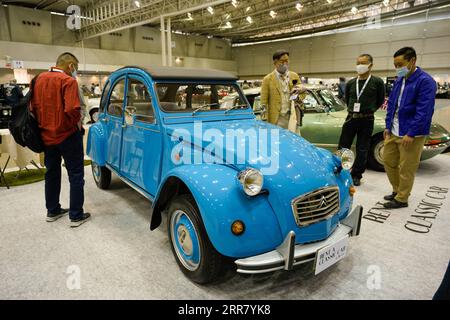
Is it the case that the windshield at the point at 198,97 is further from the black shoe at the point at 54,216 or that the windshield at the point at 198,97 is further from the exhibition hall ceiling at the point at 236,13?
the exhibition hall ceiling at the point at 236,13

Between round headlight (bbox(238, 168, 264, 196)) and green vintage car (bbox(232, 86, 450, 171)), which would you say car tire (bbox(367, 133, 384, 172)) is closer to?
green vintage car (bbox(232, 86, 450, 171))

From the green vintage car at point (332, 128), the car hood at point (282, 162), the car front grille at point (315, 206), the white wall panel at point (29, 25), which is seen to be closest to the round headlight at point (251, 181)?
the car hood at point (282, 162)

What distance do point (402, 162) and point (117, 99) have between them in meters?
3.70

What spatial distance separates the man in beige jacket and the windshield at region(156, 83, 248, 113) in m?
0.69

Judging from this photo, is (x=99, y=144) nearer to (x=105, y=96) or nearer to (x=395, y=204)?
(x=105, y=96)

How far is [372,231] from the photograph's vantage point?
3.17 metres

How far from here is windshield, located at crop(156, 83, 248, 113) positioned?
9.83 ft

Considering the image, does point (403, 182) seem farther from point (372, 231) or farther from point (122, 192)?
point (122, 192)

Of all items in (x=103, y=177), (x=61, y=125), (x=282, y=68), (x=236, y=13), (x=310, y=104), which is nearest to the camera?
(x=61, y=125)

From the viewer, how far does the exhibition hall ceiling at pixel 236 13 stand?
13.9m

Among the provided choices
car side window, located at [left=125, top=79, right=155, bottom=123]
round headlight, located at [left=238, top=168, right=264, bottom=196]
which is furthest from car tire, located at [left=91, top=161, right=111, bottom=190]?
round headlight, located at [left=238, top=168, right=264, bottom=196]

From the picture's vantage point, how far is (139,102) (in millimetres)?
3326

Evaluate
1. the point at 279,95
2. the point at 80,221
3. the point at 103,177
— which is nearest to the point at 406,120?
the point at 279,95
